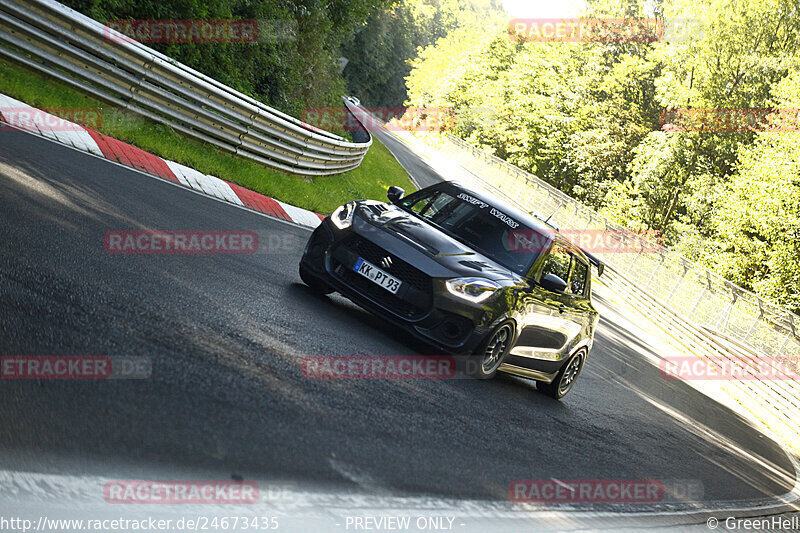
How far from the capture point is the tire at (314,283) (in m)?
7.55

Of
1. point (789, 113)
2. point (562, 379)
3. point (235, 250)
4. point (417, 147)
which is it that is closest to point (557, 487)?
point (562, 379)

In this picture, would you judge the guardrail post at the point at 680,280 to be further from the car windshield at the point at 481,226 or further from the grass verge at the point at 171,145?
the car windshield at the point at 481,226

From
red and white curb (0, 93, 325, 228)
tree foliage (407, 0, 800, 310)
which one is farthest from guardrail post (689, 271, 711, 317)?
red and white curb (0, 93, 325, 228)

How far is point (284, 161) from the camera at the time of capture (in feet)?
52.1

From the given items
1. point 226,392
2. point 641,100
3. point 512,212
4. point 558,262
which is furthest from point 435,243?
point 641,100

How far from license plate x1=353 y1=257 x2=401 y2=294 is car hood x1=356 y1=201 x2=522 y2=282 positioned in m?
0.38

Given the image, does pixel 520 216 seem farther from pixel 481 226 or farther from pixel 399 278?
pixel 399 278

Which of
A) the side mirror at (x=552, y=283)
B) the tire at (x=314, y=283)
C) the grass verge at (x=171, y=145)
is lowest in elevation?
the grass verge at (x=171, y=145)

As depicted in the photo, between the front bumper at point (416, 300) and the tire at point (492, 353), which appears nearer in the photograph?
the front bumper at point (416, 300)

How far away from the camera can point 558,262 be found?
8.49m

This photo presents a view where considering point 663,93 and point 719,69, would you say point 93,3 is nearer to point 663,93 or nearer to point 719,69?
point 719,69

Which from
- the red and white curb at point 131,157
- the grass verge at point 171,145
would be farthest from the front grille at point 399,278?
the grass verge at point 171,145

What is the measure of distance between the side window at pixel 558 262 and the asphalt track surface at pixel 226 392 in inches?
51.1

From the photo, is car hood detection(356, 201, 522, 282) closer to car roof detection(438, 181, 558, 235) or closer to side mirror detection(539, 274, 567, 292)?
side mirror detection(539, 274, 567, 292)
